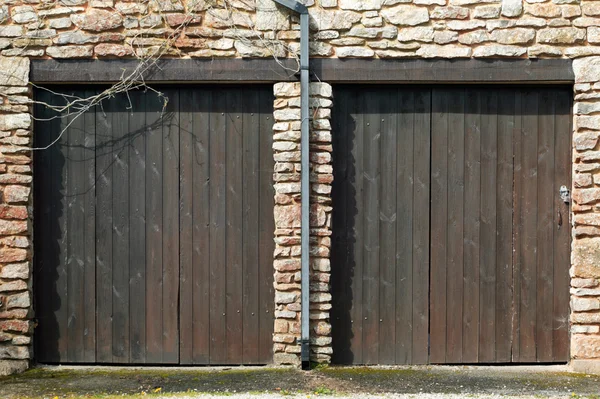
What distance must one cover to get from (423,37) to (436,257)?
184cm

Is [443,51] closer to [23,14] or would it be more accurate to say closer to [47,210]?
[23,14]

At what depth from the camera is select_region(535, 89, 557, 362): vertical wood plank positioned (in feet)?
21.9

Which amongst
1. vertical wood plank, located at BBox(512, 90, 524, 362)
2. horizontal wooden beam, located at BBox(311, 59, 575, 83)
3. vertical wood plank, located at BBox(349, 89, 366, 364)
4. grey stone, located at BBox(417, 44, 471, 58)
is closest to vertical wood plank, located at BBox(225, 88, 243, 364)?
horizontal wooden beam, located at BBox(311, 59, 575, 83)

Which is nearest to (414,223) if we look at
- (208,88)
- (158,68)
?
(208,88)

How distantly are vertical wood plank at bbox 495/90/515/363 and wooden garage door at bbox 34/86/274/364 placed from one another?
194cm

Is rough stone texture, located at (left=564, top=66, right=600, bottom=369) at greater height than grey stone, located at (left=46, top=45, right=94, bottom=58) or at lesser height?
lesser

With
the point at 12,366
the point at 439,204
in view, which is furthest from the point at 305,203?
the point at 12,366

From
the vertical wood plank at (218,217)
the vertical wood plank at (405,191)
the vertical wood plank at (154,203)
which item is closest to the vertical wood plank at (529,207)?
the vertical wood plank at (405,191)

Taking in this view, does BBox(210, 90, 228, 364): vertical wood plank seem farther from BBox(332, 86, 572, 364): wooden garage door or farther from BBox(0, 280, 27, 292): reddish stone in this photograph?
BBox(0, 280, 27, 292): reddish stone

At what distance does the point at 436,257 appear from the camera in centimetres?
673

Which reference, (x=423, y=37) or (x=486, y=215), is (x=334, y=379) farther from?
(x=423, y=37)

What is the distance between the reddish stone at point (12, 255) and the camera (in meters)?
6.48

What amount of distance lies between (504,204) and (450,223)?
19.0 inches

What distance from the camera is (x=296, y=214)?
21.4ft
